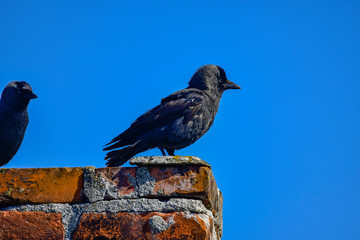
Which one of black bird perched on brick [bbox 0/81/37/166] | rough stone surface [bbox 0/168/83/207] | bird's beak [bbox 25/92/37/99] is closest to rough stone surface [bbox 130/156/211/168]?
rough stone surface [bbox 0/168/83/207]

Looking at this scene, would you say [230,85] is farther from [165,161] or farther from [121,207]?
[121,207]

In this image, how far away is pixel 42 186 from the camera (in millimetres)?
2336

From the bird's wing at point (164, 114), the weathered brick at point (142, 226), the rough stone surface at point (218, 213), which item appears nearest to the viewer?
the weathered brick at point (142, 226)

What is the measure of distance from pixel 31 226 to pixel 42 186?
0.60 ft

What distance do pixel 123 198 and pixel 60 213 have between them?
29 cm

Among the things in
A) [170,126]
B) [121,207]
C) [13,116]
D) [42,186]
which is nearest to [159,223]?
[121,207]

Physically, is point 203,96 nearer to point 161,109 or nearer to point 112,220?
point 161,109

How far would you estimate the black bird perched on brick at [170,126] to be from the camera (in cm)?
481

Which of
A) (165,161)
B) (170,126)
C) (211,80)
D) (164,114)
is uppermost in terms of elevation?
(211,80)

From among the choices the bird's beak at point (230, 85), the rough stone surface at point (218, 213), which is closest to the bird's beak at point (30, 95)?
the bird's beak at point (230, 85)

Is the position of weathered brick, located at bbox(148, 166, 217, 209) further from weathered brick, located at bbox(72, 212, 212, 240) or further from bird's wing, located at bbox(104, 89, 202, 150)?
bird's wing, located at bbox(104, 89, 202, 150)

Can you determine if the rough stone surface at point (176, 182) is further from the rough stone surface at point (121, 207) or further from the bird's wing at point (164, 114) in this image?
the bird's wing at point (164, 114)

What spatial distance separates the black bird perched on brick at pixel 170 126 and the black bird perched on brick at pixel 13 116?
3.92 feet

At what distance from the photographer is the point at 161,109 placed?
17.0 ft
